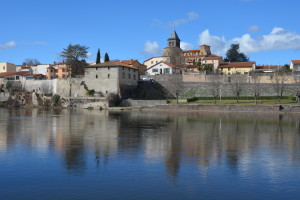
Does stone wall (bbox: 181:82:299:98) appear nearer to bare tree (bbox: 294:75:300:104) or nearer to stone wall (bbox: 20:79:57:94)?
bare tree (bbox: 294:75:300:104)

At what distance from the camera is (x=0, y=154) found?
18766mm

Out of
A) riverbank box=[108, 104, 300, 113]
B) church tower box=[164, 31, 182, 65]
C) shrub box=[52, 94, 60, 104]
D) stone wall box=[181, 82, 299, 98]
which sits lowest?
riverbank box=[108, 104, 300, 113]

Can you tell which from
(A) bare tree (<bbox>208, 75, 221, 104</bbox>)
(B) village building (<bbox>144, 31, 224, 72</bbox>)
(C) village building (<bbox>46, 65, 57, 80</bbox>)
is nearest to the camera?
(A) bare tree (<bbox>208, 75, 221, 104</bbox>)

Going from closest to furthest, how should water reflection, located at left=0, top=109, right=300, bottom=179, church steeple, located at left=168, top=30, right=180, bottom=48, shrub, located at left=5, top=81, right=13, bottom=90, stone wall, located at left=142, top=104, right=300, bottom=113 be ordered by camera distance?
water reflection, located at left=0, top=109, right=300, bottom=179
stone wall, located at left=142, top=104, right=300, bottom=113
shrub, located at left=5, top=81, right=13, bottom=90
church steeple, located at left=168, top=30, right=180, bottom=48

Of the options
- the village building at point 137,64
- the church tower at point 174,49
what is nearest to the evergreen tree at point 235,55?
the church tower at point 174,49

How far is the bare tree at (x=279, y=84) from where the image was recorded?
5811 cm

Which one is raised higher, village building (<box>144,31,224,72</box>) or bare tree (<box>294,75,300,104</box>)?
village building (<box>144,31,224,72</box>)

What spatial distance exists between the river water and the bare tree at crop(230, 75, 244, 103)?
34942mm

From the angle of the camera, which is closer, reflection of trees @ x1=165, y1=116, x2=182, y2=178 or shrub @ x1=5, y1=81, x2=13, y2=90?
reflection of trees @ x1=165, y1=116, x2=182, y2=178

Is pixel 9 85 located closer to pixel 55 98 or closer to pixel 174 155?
pixel 55 98

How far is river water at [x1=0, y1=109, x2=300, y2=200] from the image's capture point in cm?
1269

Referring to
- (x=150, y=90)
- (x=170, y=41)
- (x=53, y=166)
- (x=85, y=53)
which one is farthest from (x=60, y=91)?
(x=53, y=166)

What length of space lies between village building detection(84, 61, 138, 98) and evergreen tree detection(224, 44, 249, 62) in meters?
51.3

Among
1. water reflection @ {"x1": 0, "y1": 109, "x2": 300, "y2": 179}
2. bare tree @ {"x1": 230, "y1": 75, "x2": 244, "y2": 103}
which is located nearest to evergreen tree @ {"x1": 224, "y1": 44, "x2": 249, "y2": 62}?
bare tree @ {"x1": 230, "y1": 75, "x2": 244, "y2": 103}
